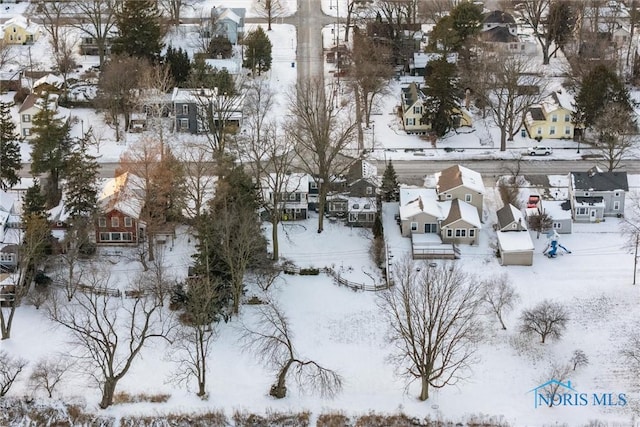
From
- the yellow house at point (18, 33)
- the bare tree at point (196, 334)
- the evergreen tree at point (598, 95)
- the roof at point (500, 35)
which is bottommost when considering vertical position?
the bare tree at point (196, 334)

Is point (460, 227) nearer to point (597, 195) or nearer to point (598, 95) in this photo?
point (597, 195)

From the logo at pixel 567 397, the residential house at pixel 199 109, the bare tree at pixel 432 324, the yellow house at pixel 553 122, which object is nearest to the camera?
the bare tree at pixel 432 324

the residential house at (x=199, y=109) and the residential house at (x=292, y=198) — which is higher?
the residential house at (x=199, y=109)

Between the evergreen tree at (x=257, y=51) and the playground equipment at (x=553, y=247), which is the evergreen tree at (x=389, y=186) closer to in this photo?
the playground equipment at (x=553, y=247)

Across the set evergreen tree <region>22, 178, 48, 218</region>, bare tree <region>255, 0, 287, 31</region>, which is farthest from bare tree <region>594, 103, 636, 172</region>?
evergreen tree <region>22, 178, 48, 218</region>

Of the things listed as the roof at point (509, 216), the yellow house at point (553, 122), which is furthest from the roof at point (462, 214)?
the yellow house at point (553, 122)

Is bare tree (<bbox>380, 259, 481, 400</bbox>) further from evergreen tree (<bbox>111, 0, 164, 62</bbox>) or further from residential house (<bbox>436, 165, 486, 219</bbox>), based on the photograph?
evergreen tree (<bbox>111, 0, 164, 62</bbox>)

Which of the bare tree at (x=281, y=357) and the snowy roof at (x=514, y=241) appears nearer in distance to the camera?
the bare tree at (x=281, y=357)

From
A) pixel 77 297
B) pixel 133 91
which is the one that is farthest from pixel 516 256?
pixel 133 91
